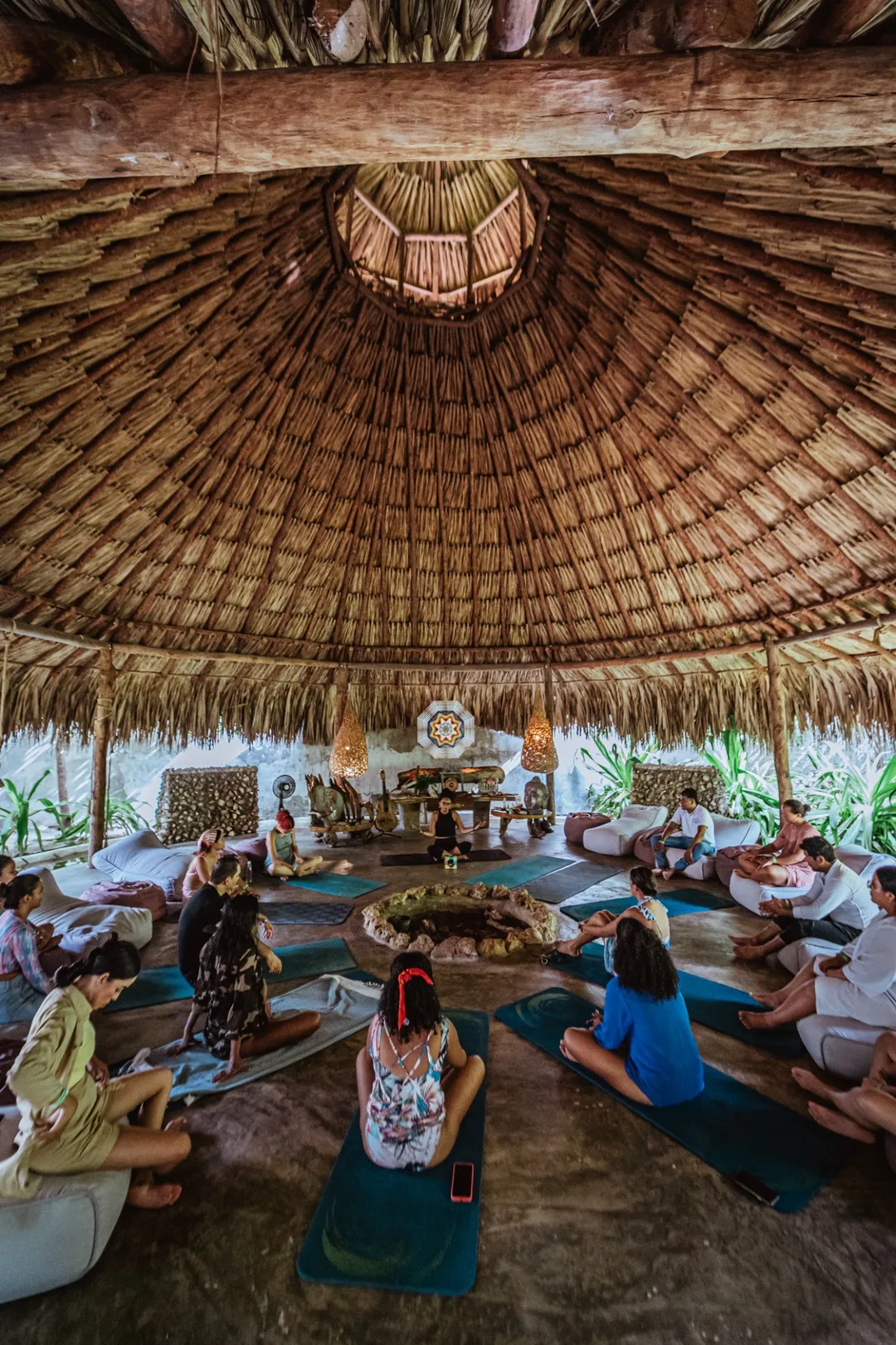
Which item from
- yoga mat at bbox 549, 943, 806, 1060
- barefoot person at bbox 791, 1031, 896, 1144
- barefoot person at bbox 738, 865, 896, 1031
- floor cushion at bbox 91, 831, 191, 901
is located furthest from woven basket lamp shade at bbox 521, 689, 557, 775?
barefoot person at bbox 791, 1031, 896, 1144

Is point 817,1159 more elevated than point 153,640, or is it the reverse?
point 153,640

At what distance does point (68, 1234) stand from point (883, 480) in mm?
6773

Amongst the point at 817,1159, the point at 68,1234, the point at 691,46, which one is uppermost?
the point at 691,46

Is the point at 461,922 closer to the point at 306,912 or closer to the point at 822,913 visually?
the point at 306,912

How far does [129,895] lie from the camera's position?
509 cm

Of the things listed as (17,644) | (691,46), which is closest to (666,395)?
(691,46)

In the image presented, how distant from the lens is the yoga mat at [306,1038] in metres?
2.77

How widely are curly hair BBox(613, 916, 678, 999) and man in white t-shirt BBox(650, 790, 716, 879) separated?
4.12 metres

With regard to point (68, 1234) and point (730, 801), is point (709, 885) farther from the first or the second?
point (68, 1234)

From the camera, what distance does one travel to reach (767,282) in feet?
12.6

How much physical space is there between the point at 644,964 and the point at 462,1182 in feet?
3.68

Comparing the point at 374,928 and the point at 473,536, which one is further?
the point at 473,536

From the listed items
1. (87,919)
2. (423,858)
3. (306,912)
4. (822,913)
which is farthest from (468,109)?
(423,858)

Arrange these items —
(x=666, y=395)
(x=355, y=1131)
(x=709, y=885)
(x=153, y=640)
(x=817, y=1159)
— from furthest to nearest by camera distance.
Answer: (x=153, y=640) → (x=709, y=885) → (x=666, y=395) → (x=355, y=1131) → (x=817, y=1159)
